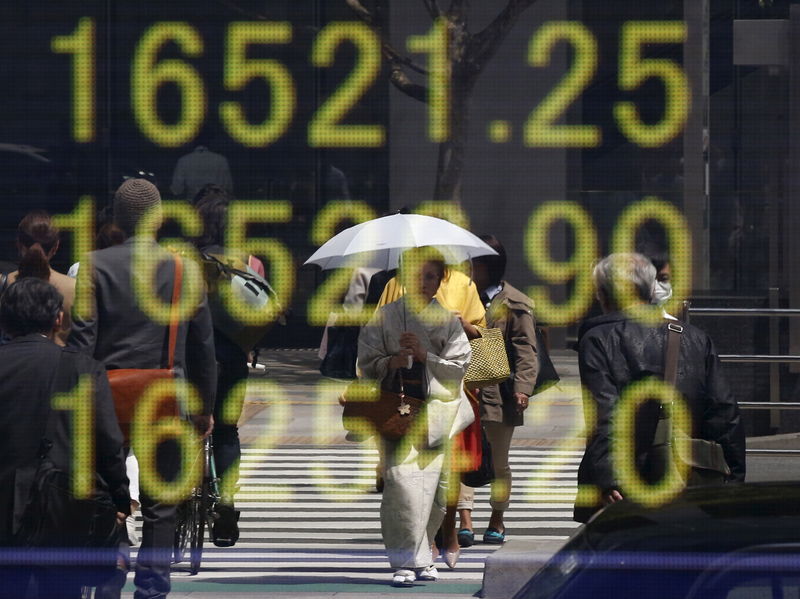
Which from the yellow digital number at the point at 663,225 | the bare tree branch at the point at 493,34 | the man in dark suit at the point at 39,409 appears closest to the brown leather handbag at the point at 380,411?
the man in dark suit at the point at 39,409

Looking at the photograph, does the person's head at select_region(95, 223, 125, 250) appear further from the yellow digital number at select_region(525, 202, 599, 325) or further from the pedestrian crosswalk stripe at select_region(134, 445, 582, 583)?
the yellow digital number at select_region(525, 202, 599, 325)

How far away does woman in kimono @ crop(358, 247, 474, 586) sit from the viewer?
6570 mm

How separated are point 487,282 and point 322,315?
7392mm

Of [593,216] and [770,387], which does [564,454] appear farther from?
[593,216]

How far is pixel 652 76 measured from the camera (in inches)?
601

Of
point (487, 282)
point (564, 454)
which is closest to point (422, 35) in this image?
point (564, 454)

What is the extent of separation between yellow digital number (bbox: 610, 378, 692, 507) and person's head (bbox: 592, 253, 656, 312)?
0.95 feet

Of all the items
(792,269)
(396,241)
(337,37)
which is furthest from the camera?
(337,37)

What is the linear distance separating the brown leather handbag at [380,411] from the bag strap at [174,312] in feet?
3.01

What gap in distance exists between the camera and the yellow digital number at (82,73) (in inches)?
543

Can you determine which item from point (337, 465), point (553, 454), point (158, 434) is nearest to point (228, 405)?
point (158, 434)

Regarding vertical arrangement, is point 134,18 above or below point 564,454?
above

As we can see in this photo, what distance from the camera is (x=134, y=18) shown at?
14625 millimetres

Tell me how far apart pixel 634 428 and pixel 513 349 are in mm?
→ 2375
